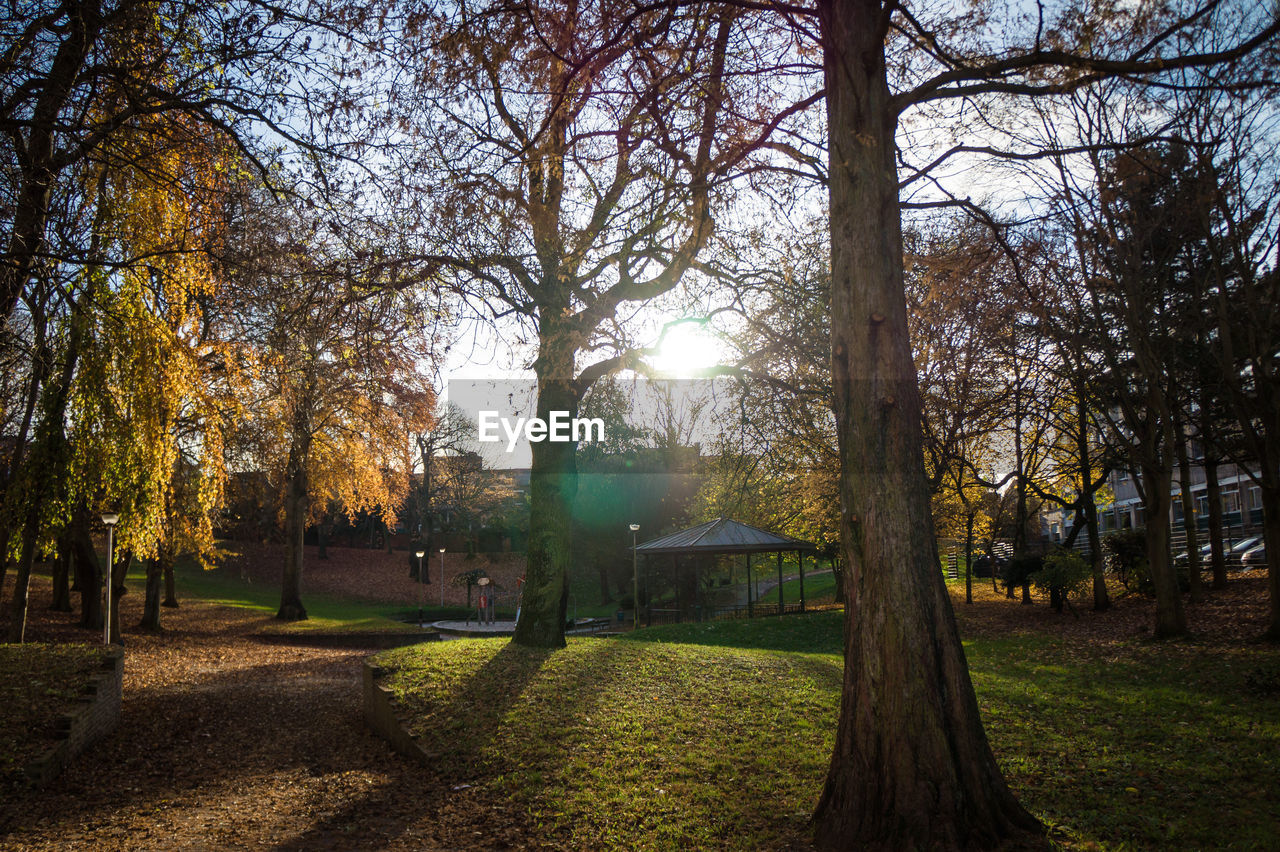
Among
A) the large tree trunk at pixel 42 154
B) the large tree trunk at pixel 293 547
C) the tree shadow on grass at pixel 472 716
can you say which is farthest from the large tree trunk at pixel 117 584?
the large tree trunk at pixel 42 154

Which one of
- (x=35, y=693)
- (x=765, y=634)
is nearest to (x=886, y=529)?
(x=35, y=693)

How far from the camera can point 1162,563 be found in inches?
582

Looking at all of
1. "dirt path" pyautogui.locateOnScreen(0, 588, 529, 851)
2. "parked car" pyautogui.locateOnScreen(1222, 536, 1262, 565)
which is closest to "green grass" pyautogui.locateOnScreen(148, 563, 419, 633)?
"dirt path" pyautogui.locateOnScreen(0, 588, 529, 851)

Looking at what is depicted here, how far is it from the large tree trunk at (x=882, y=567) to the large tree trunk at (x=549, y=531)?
7860 mm

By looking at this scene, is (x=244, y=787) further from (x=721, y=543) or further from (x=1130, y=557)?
(x=1130, y=557)

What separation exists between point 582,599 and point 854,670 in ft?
128

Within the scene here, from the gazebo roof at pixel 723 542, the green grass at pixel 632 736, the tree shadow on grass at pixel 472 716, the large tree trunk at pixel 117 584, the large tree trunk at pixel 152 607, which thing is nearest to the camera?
the green grass at pixel 632 736

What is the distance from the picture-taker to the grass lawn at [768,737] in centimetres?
588

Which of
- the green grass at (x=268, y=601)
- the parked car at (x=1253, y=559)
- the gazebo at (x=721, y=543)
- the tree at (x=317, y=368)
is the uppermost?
the tree at (x=317, y=368)

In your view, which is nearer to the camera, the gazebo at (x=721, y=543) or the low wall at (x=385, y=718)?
the low wall at (x=385, y=718)

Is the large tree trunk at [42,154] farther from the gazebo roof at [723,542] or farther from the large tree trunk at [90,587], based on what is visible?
the gazebo roof at [723,542]

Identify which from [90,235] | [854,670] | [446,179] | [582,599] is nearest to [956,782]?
[854,670]

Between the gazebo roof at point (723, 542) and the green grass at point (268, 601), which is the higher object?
the gazebo roof at point (723, 542)

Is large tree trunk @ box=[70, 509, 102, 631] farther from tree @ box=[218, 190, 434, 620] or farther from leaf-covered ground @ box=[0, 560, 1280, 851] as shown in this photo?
leaf-covered ground @ box=[0, 560, 1280, 851]
